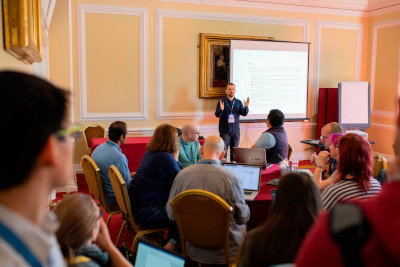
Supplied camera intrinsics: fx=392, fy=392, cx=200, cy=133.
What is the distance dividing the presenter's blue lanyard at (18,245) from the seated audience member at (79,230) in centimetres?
84

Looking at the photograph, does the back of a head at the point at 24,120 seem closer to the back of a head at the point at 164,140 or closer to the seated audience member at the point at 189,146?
the back of a head at the point at 164,140

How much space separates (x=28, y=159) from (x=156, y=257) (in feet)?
4.49

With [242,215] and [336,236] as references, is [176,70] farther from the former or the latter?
[336,236]

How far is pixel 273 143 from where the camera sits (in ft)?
14.4

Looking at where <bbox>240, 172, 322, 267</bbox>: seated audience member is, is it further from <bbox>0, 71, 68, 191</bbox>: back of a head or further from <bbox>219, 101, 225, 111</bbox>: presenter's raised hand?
<bbox>219, 101, 225, 111</bbox>: presenter's raised hand

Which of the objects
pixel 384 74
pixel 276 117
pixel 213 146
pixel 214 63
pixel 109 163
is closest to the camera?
pixel 213 146

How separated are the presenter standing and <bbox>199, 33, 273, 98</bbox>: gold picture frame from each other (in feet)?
1.21

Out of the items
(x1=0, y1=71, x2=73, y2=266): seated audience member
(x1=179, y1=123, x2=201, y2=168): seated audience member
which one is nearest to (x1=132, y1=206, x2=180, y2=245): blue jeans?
(x1=179, y1=123, x2=201, y2=168): seated audience member

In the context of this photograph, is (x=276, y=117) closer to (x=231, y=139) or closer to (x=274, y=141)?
(x=274, y=141)

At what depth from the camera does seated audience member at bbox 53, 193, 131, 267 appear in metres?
1.45

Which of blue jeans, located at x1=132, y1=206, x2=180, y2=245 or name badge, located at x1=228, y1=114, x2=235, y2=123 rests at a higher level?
name badge, located at x1=228, y1=114, x2=235, y2=123

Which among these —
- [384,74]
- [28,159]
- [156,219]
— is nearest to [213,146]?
[156,219]

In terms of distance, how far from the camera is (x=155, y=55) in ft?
22.4

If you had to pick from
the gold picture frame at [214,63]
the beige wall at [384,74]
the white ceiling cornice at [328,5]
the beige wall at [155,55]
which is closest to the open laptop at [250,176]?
the beige wall at [155,55]
